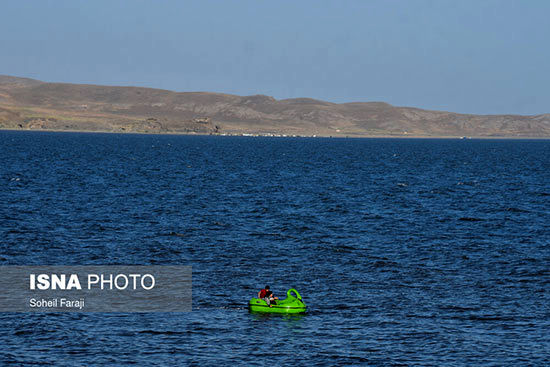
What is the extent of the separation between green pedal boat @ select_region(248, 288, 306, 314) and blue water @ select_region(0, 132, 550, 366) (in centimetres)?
48

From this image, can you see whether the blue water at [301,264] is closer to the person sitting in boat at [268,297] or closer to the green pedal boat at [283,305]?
the green pedal boat at [283,305]

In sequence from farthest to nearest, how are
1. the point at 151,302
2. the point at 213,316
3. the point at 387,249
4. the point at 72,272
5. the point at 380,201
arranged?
1. the point at 380,201
2. the point at 387,249
3. the point at 72,272
4. the point at 151,302
5. the point at 213,316

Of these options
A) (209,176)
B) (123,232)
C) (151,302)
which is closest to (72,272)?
(151,302)

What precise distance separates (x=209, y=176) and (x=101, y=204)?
41.8 meters

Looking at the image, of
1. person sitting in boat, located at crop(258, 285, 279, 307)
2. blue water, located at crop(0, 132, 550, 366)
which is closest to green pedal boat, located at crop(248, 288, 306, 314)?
person sitting in boat, located at crop(258, 285, 279, 307)

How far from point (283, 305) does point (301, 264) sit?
40.5ft

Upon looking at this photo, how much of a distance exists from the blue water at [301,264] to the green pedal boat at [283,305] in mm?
484

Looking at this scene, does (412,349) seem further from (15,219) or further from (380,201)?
(380,201)

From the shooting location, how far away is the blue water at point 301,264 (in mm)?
30109

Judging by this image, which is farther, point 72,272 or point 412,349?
point 72,272

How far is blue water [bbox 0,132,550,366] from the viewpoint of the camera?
98.8ft

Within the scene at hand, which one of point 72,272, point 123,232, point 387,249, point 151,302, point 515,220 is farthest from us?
point 515,220

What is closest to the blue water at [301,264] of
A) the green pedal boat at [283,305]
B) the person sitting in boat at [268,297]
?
the green pedal boat at [283,305]

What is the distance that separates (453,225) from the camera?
6519 cm
